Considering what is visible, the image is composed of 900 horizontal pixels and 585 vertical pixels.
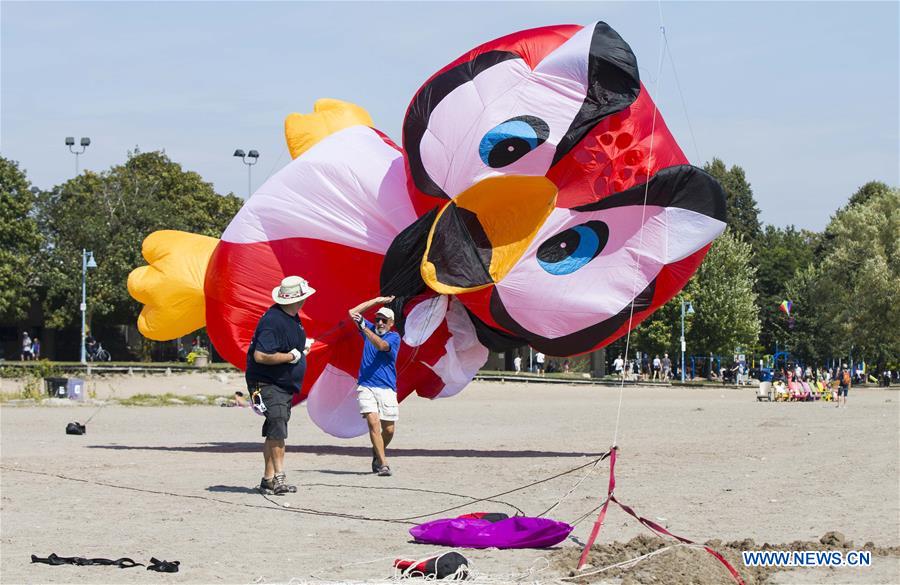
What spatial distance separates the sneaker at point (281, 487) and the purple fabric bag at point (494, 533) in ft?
8.24

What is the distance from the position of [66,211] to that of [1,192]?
5.22m

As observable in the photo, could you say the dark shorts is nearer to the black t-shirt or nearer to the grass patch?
the black t-shirt

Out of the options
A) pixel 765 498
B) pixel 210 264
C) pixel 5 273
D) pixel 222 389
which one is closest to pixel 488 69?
pixel 210 264

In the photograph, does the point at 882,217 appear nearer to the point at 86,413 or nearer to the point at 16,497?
the point at 86,413

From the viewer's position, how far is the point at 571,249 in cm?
1256

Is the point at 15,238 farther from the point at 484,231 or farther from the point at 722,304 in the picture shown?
the point at 484,231

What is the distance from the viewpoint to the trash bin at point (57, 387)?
2861cm

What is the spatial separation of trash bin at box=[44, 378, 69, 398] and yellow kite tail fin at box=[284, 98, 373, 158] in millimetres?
16816

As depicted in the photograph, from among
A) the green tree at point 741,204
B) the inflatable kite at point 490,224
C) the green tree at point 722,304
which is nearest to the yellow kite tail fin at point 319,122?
the inflatable kite at point 490,224

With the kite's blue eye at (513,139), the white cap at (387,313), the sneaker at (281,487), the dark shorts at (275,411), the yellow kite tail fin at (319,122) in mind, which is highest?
the yellow kite tail fin at (319,122)

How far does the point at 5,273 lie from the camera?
178 ft

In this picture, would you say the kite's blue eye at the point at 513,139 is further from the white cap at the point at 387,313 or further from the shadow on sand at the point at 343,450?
the shadow on sand at the point at 343,450

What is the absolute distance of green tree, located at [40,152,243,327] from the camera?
190ft
